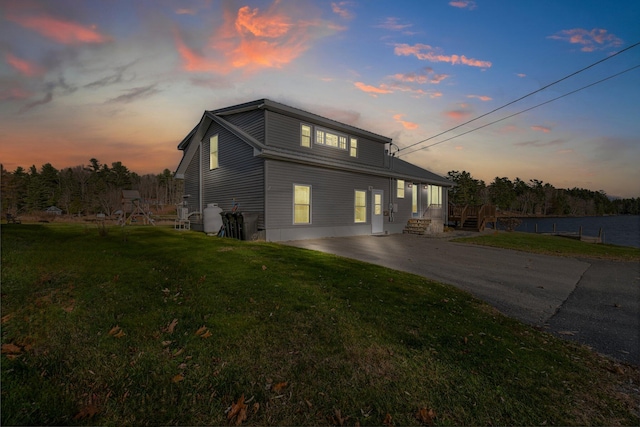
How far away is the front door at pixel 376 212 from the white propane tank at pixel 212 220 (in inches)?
387

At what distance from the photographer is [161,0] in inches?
350

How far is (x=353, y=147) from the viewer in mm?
19438

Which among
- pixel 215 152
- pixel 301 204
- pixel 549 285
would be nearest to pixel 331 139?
pixel 301 204

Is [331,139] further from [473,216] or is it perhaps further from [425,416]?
[425,416]

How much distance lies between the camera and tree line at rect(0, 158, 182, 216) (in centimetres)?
4894

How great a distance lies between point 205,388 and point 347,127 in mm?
17252

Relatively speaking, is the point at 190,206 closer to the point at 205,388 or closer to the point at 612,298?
the point at 205,388

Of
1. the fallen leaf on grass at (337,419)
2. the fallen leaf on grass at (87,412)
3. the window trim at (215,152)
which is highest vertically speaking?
the window trim at (215,152)

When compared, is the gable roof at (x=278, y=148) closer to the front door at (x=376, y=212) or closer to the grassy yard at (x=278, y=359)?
the front door at (x=376, y=212)

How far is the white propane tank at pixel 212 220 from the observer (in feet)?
52.6

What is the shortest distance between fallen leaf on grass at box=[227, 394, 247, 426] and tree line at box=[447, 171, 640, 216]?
6692cm

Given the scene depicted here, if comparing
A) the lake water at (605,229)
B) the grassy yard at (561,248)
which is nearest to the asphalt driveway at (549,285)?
the grassy yard at (561,248)

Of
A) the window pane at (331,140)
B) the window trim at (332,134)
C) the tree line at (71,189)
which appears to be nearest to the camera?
the window trim at (332,134)

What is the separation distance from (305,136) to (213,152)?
6.24 m
